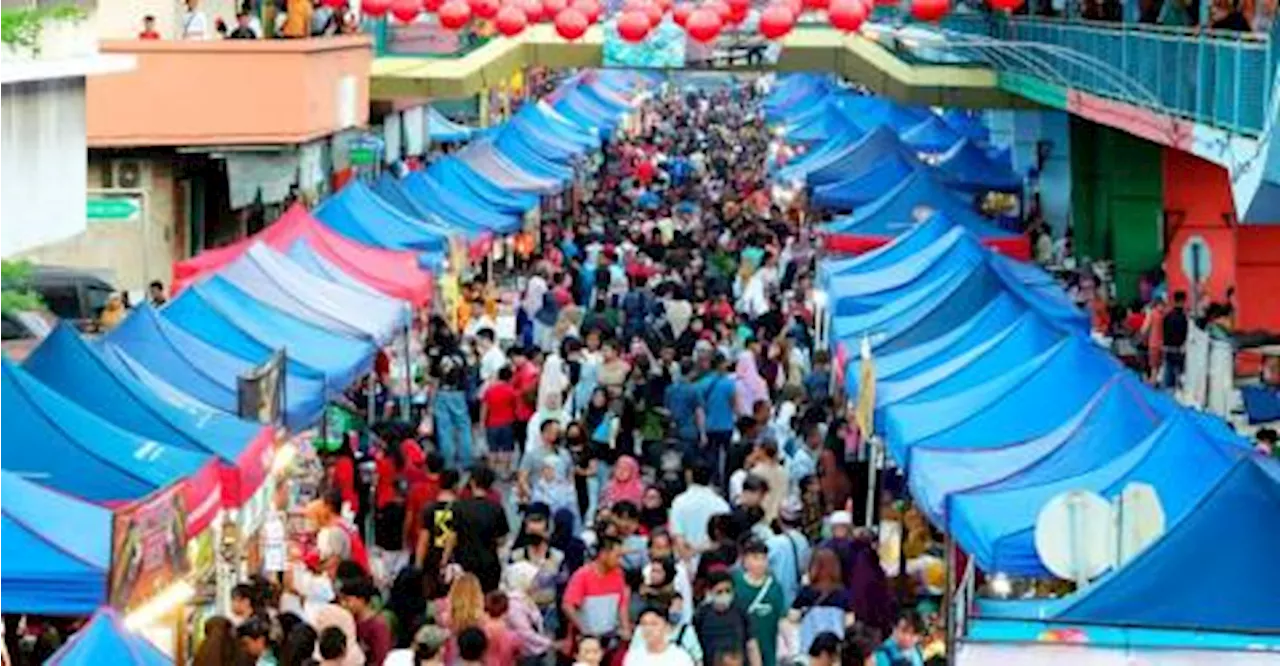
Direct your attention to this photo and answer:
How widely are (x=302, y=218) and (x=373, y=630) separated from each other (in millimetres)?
11144

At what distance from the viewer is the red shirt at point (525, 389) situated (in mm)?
23500

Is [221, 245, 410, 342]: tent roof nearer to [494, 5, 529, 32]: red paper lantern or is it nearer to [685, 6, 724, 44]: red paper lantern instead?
[494, 5, 529, 32]: red paper lantern

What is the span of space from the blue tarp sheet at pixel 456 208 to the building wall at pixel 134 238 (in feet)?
8.23

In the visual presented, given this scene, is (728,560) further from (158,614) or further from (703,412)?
(703,412)

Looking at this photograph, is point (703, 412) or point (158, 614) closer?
point (158, 614)

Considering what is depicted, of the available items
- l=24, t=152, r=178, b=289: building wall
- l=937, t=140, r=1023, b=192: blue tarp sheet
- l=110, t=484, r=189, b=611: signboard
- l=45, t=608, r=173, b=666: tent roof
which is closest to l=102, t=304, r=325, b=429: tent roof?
l=110, t=484, r=189, b=611: signboard

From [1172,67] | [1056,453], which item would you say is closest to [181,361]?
[1056,453]

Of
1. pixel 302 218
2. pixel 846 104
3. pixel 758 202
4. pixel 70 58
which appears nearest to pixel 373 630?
pixel 70 58

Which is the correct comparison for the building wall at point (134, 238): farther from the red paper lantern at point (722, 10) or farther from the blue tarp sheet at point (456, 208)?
the red paper lantern at point (722, 10)

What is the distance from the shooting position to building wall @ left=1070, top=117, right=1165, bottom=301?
38250 millimetres

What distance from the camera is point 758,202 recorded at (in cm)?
4984

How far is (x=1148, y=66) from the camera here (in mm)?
26562

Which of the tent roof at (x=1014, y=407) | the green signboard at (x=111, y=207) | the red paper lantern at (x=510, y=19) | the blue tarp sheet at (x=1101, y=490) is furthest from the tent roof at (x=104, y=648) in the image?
the green signboard at (x=111, y=207)

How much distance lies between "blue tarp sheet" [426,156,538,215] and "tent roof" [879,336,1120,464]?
18.7 metres
